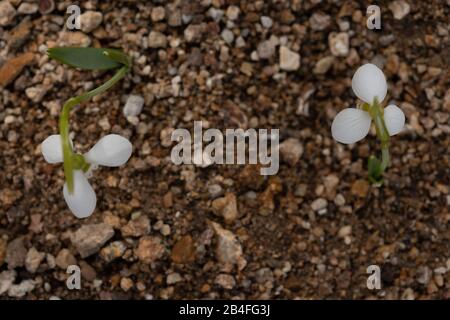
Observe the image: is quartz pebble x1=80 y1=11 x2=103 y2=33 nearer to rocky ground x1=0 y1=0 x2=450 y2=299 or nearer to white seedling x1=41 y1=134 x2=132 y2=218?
rocky ground x1=0 y1=0 x2=450 y2=299

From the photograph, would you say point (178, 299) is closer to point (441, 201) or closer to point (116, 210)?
point (116, 210)

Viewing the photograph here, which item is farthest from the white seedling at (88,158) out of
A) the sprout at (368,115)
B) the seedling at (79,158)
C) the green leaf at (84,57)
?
the sprout at (368,115)

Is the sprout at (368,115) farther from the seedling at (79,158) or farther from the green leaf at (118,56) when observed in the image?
the green leaf at (118,56)

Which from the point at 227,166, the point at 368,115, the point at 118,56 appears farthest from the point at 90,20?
the point at 368,115

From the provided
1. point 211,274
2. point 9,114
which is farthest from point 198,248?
point 9,114

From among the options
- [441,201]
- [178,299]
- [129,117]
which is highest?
[129,117]

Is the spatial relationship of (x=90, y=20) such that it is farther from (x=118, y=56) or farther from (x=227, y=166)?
(x=227, y=166)
